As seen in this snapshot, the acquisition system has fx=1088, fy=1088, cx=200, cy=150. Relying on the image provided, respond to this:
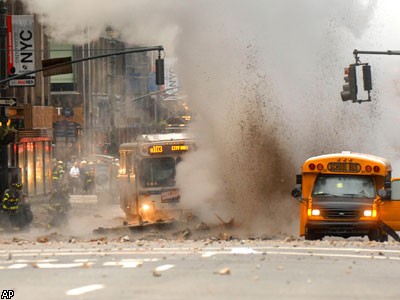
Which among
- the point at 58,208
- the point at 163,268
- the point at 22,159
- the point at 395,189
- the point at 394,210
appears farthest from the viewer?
the point at 22,159

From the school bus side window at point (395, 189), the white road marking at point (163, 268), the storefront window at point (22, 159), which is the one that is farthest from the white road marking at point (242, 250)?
the storefront window at point (22, 159)

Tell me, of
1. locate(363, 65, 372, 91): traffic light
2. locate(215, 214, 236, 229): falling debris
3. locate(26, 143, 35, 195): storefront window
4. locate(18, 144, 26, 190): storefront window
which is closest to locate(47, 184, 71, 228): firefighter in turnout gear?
locate(215, 214, 236, 229): falling debris

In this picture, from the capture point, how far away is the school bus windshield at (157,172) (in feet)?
98.5

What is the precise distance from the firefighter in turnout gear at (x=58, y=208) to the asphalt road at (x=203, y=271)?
12776 mm

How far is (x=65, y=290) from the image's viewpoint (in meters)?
11.4

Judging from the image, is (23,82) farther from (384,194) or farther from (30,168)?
(384,194)

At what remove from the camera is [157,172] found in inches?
1185

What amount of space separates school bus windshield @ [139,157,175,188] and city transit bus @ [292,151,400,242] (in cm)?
712

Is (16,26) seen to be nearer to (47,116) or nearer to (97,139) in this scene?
(47,116)

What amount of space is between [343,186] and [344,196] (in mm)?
241

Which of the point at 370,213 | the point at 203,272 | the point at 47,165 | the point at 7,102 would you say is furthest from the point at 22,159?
the point at 203,272

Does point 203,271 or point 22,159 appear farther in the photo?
Result: point 22,159

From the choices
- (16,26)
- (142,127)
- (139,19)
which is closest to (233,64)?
(139,19)

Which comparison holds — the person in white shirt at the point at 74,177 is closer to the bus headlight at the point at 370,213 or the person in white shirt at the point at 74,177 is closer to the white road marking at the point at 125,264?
the bus headlight at the point at 370,213
